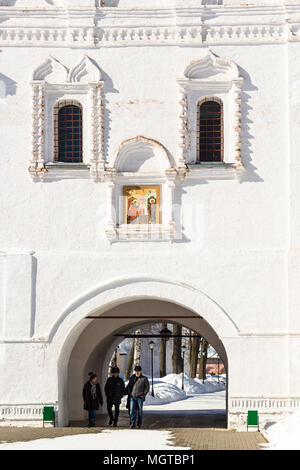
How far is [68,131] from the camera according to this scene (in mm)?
17797

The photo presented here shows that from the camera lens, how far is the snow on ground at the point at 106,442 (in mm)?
13641

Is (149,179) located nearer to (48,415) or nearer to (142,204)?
(142,204)

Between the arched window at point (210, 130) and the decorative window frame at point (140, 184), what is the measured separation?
700 mm

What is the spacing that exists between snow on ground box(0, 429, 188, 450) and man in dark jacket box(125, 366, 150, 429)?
3.89ft

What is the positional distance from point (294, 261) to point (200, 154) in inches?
95.9

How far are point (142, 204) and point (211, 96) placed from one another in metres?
2.17

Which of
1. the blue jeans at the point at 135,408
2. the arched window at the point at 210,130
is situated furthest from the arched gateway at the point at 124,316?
the arched window at the point at 210,130

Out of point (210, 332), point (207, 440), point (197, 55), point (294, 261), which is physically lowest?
point (207, 440)

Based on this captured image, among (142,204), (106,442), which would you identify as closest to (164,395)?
(142,204)

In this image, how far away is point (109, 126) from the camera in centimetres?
→ 1756

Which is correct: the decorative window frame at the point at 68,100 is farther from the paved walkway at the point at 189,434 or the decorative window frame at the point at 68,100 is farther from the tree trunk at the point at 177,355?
the tree trunk at the point at 177,355
